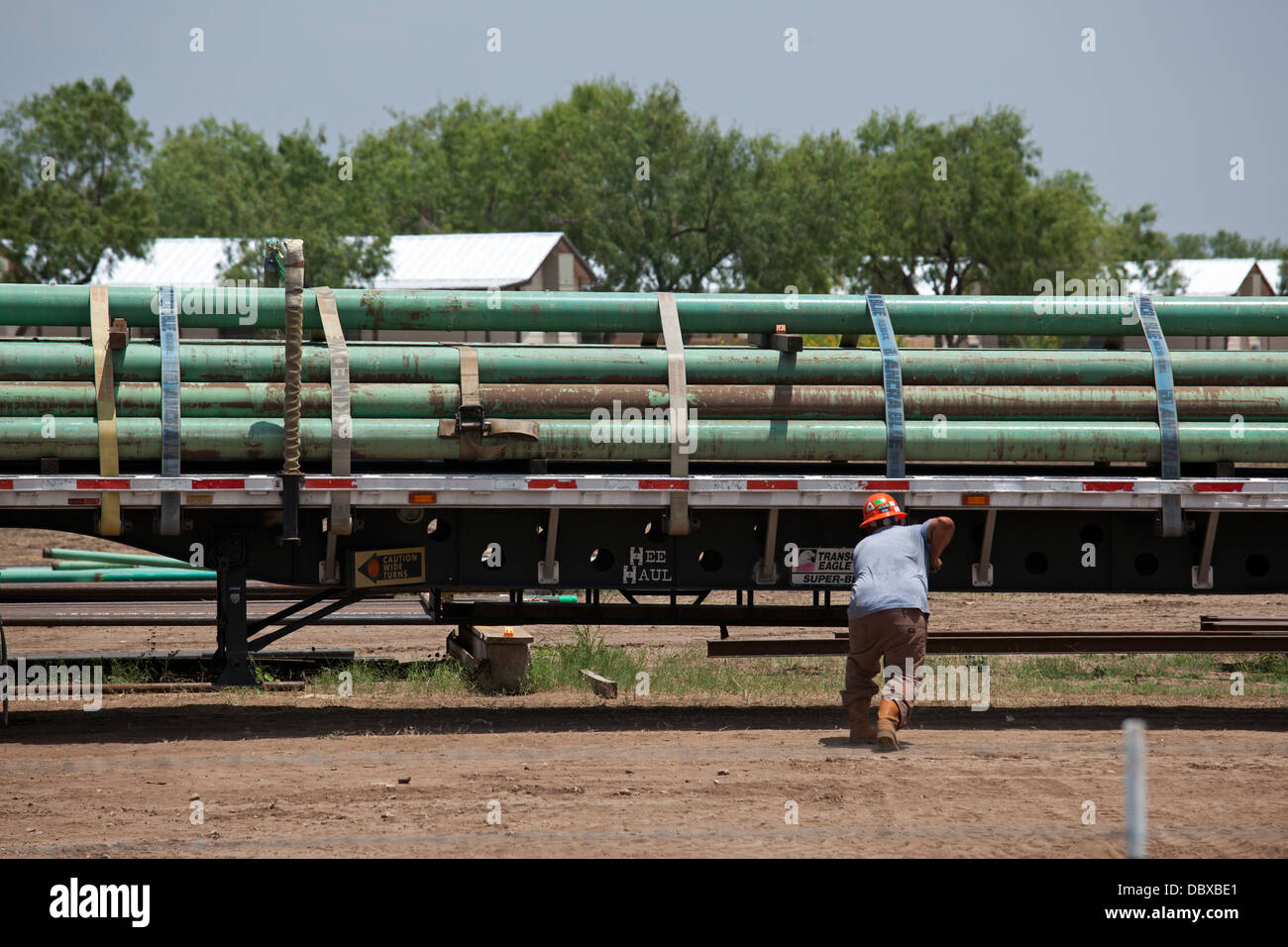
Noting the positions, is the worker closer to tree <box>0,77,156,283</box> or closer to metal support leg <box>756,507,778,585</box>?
metal support leg <box>756,507,778,585</box>

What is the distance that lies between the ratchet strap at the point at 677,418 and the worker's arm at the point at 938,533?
1.57 meters

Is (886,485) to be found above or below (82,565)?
above

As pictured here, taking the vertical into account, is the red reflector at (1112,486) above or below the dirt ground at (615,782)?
above

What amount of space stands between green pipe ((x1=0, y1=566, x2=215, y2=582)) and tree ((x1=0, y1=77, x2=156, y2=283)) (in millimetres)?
23986

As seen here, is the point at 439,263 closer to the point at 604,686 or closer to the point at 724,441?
the point at 604,686

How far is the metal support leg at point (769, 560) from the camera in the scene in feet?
29.0

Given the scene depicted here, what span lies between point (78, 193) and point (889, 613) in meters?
36.6

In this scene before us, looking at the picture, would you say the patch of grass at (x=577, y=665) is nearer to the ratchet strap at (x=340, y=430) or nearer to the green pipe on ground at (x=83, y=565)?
the ratchet strap at (x=340, y=430)

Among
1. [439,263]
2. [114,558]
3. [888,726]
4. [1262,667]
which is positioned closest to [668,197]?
[439,263]

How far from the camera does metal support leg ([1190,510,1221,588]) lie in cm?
903

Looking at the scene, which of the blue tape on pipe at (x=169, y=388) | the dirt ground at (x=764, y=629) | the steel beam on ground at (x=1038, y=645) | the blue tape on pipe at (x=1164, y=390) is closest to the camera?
the blue tape on pipe at (x=169, y=388)

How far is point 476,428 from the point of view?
8.54 m

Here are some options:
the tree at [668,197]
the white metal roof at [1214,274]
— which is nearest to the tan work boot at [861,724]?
the tree at [668,197]

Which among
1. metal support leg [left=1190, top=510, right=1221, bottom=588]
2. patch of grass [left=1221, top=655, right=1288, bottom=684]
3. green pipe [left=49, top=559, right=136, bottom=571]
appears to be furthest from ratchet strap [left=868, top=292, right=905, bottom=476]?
green pipe [left=49, top=559, right=136, bottom=571]
